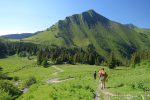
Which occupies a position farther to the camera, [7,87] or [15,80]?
[15,80]

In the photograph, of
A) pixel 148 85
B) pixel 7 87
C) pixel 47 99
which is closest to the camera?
pixel 148 85

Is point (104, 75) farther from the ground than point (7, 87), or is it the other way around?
point (104, 75)

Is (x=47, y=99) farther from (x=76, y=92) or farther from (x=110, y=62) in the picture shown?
(x=110, y=62)

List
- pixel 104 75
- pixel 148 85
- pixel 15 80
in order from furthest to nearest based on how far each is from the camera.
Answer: pixel 15 80, pixel 104 75, pixel 148 85

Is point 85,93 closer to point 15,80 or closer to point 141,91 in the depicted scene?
point 141,91

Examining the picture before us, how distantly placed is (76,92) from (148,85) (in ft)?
34.3

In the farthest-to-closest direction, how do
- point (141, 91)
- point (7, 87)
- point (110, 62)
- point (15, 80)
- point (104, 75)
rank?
point (110, 62), point (15, 80), point (7, 87), point (104, 75), point (141, 91)

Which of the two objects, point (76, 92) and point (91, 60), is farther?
point (91, 60)

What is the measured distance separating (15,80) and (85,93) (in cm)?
9940

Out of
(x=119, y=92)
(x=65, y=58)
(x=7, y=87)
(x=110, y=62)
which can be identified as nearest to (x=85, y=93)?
(x=119, y=92)

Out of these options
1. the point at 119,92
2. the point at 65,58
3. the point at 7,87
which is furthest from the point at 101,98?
the point at 65,58

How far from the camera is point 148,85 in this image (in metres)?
35.0

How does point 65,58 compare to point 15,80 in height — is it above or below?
above

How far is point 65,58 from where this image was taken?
7485 inches
